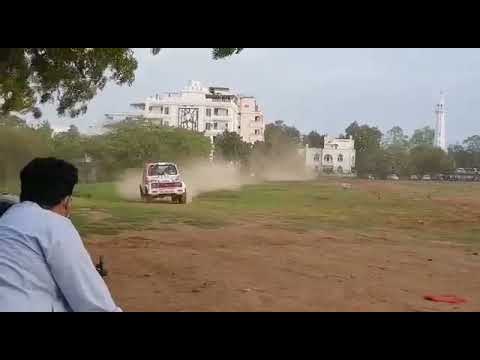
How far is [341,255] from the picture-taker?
6691mm

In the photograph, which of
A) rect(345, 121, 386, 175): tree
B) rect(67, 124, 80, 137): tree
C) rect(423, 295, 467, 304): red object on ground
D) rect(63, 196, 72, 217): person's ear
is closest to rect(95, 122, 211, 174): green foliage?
rect(67, 124, 80, 137): tree

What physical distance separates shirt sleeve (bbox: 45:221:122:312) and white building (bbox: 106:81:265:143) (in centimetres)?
463

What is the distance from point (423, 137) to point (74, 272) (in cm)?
612

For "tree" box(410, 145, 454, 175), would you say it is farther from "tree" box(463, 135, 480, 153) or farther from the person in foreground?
the person in foreground

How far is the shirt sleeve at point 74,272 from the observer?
1.18m

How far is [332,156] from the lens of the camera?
23.8ft

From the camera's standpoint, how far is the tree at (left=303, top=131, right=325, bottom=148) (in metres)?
6.56

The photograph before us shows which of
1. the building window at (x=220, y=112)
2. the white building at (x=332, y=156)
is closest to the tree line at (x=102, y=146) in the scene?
the building window at (x=220, y=112)
